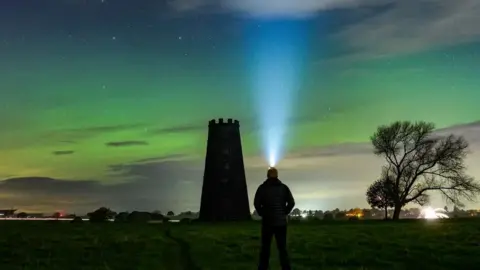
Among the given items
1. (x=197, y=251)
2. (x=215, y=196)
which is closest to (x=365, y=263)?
(x=197, y=251)

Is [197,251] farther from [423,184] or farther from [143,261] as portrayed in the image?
[423,184]

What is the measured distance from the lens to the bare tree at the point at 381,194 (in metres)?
76.7

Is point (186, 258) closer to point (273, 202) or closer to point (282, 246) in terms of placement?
point (282, 246)

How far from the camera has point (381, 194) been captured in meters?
77.6

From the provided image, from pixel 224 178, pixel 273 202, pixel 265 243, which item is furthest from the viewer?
pixel 224 178

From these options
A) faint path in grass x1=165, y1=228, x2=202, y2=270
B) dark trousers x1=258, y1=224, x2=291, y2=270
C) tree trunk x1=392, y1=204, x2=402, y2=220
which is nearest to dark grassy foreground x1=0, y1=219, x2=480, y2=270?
faint path in grass x1=165, y1=228, x2=202, y2=270

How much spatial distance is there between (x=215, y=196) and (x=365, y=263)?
52.4 metres

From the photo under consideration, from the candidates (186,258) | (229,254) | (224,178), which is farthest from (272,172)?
(224,178)

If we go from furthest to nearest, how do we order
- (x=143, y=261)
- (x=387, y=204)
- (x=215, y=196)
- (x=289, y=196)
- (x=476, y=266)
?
(x=387, y=204) < (x=215, y=196) < (x=143, y=261) < (x=476, y=266) < (x=289, y=196)

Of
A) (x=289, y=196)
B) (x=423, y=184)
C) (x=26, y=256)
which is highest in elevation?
(x=423, y=184)

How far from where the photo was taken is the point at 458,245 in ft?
88.7

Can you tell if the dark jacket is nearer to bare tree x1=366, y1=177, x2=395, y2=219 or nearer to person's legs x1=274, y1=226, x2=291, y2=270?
person's legs x1=274, y1=226, x2=291, y2=270

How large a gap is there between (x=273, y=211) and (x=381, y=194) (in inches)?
2513

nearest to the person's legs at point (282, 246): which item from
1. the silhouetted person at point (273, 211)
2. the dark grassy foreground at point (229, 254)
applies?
the silhouetted person at point (273, 211)
